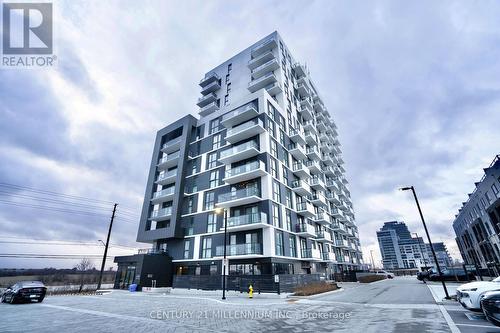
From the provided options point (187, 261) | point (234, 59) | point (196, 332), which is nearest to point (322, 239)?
point (187, 261)

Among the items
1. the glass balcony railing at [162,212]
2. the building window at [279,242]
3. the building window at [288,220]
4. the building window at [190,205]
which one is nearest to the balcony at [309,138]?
the building window at [288,220]

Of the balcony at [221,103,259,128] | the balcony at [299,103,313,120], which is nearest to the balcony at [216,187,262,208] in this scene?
the balcony at [221,103,259,128]

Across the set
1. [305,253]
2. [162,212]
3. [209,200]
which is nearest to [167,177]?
[162,212]

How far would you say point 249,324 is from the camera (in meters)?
9.14

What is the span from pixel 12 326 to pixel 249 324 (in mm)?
9080

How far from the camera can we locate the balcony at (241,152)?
30041 millimetres

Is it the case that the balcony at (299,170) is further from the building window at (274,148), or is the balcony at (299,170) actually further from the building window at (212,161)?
the building window at (212,161)

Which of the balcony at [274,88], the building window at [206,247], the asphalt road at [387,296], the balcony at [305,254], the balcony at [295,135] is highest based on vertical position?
the balcony at [274,88]

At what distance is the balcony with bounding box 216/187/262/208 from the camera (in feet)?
90.8

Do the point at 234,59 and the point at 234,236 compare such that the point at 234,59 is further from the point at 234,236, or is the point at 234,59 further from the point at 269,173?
the point at 234,236

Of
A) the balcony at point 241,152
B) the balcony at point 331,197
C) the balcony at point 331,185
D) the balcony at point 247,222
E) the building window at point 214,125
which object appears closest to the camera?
the balcony at point 247,222

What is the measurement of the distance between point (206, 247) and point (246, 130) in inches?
660

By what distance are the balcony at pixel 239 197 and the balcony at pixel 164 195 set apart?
10975 millimetres

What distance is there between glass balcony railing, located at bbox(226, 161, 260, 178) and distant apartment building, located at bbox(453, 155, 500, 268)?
36.0 meters
